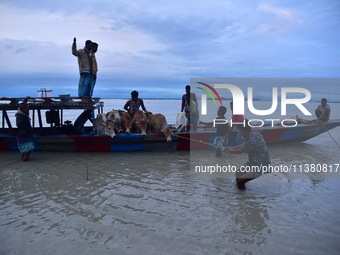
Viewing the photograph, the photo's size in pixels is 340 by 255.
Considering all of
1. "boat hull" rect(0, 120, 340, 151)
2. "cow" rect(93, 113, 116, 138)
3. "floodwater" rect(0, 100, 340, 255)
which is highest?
"cow" rect(93, 113, 116, 138)

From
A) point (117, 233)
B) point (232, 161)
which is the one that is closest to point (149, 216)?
point (117, 233)

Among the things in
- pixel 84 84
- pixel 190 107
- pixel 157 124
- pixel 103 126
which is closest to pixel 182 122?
pixel 190 107

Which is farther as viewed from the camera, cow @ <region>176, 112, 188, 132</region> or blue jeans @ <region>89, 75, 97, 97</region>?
blue jeans @ <region>89, 75, 97, 97</region>

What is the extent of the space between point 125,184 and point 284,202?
334 cm

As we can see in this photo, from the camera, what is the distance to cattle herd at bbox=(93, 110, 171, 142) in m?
10.0

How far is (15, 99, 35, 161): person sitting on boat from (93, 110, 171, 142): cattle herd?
2229 millimetres

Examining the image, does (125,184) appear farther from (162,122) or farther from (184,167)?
(162,122)

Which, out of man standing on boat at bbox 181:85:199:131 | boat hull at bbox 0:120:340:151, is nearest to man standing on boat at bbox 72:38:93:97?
boat hull at bbox 0:120:340:151

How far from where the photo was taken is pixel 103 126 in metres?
9.99

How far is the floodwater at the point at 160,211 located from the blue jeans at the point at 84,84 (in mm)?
3371

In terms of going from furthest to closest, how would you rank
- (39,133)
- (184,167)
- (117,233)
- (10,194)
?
1. (39,133)
2. (184,167)
3. (10,194)
4. (117,233)

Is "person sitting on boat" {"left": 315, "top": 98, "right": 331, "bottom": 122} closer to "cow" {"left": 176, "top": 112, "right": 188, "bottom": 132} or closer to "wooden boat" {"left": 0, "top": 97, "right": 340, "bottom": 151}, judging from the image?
"wooden boat" {"left": 0, "top": 97, "right": 340, "bottom": 151}

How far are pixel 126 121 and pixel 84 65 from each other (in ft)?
8.44

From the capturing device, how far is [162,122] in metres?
10.3
